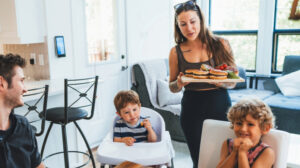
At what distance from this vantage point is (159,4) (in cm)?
431

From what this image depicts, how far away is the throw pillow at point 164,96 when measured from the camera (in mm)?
3490

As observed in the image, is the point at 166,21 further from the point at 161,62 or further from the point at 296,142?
the point at 296,142

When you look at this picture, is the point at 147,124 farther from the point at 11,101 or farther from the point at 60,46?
the point at 60,46

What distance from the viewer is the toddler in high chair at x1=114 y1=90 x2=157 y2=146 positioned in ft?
5.88

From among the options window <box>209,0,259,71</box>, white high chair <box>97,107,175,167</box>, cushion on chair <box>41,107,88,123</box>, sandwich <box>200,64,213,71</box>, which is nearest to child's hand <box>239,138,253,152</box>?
white high chair <box>97,107,175,167</box>

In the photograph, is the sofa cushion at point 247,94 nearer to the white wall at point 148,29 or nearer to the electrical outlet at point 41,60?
the white wall at point 148,29

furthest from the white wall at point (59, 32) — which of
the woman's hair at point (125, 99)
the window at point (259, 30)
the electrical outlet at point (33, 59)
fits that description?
the window at point (259, 30)

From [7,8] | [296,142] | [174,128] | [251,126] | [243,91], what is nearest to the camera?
[251,126]

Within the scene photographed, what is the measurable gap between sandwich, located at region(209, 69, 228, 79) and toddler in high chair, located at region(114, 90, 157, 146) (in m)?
0.50

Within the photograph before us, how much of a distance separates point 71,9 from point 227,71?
6.47ft

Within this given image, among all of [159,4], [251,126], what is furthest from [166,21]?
[251,126]

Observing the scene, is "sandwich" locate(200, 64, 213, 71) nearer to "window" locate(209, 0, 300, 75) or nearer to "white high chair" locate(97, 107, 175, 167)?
"white high chair" locate(97, 107, 175, 167)

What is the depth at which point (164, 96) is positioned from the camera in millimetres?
3492

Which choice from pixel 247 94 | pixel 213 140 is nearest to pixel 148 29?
pixel 247 94
